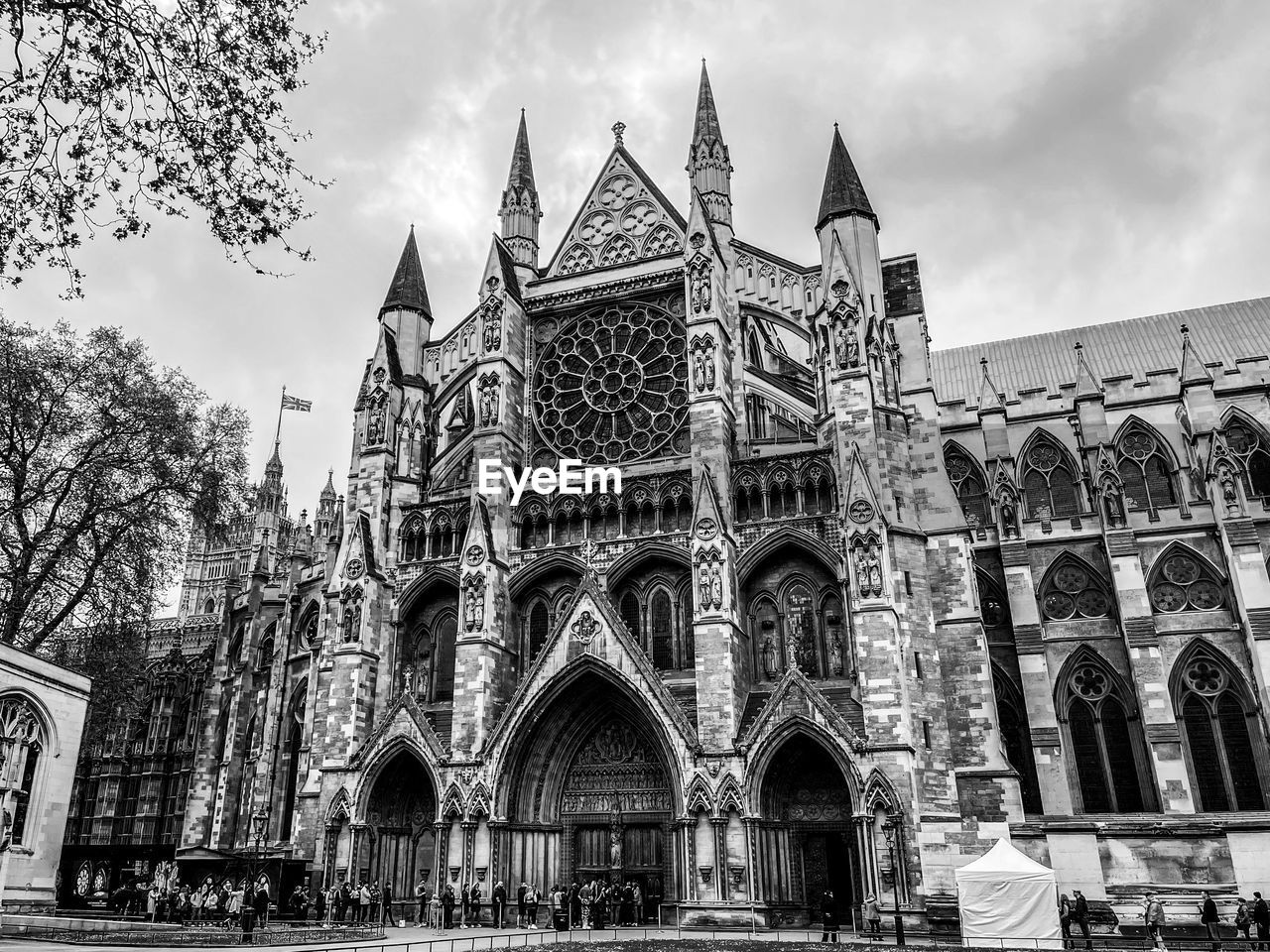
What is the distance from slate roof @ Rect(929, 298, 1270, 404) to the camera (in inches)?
1555

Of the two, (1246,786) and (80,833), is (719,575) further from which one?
(80,833)

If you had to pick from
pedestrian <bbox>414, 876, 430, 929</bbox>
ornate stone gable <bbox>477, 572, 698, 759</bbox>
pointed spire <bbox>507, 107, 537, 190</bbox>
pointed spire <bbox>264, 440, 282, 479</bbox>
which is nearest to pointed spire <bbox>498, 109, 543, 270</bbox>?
pointed spire <bbox>507, 107, 537, 190</bbox>

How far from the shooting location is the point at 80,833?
5044cm

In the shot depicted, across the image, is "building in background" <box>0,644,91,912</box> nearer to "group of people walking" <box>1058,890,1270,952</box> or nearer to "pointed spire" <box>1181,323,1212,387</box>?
"group of people walking" <box>1058,890,1270,952</box>

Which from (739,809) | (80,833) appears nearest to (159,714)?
(80,833)

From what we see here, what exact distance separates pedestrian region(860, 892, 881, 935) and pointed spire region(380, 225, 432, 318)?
24228 millimetres

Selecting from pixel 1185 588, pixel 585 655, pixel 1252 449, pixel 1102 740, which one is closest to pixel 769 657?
pixel 585 655

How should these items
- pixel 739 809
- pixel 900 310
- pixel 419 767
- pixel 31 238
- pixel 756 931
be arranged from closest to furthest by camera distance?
pixel 31 238 → pixel 756 931 → pixel 739 809 → pixel 419 767 → pixel 900 310

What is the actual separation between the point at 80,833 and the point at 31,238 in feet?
169

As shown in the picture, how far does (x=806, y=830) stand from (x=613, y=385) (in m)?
14.8

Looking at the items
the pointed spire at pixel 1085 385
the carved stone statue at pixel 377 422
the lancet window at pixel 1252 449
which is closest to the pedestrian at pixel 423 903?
the carved stone statue at pixel 377 422

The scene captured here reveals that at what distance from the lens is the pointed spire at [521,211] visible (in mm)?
35469

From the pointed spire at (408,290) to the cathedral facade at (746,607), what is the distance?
12 cm

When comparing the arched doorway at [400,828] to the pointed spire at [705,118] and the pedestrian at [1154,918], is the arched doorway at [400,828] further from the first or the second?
the pointed spire at [705,118]
